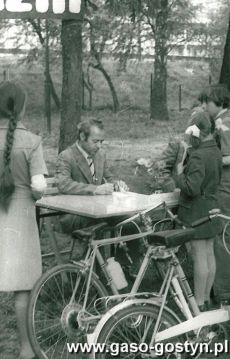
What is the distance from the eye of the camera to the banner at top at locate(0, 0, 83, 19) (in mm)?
7758

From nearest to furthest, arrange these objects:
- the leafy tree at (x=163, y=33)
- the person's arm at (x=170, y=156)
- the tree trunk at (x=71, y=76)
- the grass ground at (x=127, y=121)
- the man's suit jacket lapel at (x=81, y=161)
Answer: the man's suit jacket lapel at (x=81, y=161) → the person's arm at (x=170, y=156) → the tree trunk at (x=71, y=76) → the grass ground at (x=127, y=121) → the leafy tree at (x=163, y=33)

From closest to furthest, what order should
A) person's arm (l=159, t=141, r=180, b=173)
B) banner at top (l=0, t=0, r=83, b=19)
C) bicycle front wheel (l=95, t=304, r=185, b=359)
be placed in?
bicycle front wheel (l=95, t=304, r=185, b=359) → person's arm (l=159, t=141, r=180, b=173) → banner at top (l=0, t=0, r=83, b=19)

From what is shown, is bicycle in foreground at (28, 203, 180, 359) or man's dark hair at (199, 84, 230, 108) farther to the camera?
man's dark hair at (199, 84, 230, 108)

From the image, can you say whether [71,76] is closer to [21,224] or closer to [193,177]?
[193,177]

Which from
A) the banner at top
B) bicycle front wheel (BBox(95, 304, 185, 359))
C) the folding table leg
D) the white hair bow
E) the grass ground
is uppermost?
the banner at top

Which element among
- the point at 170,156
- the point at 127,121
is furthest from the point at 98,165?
the point at 127,121

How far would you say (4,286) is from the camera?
4.36 metres

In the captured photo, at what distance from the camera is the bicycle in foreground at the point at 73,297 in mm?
4195

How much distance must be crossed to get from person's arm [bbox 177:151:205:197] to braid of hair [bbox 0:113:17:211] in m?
1.24

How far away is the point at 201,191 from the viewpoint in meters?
4.93

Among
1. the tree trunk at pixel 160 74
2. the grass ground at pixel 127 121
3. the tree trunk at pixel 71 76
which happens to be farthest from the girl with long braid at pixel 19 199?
the tree trunk at pixel 160 74

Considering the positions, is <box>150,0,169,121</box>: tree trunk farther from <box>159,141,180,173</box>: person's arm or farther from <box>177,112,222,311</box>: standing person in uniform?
<box>177,112,222,311</box>: standing person in uniform

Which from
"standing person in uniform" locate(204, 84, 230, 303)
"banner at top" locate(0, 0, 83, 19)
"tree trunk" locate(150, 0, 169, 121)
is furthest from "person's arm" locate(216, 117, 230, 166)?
"tree trunk" locate(150, 0, 169, 121)

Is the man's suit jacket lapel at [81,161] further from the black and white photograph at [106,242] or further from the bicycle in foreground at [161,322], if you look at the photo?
the bicycle in foreground at [161,322]
